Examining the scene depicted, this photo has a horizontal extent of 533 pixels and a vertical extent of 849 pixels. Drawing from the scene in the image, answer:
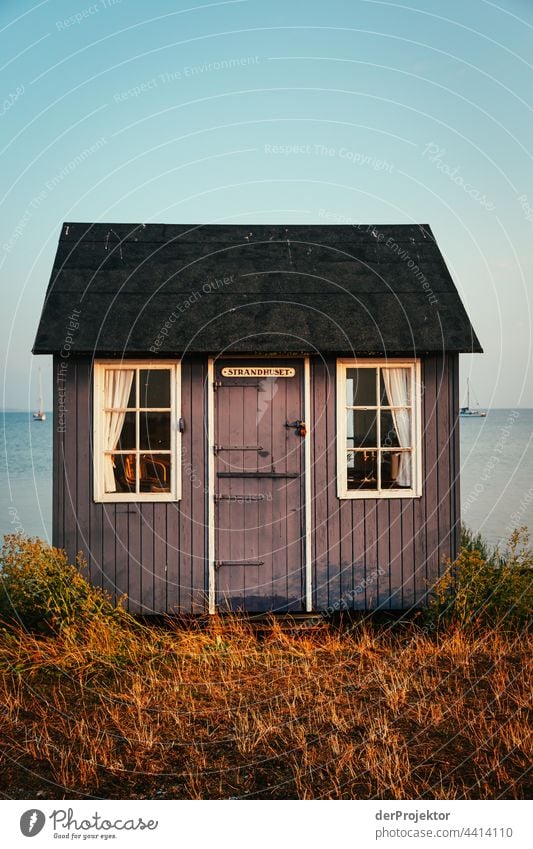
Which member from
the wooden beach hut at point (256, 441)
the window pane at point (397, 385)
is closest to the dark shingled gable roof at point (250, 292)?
the wooden beach hut at point (256, 441)

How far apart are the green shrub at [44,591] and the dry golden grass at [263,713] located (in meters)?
0.16

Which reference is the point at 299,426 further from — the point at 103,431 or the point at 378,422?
the point at 103,431

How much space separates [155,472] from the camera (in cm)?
797

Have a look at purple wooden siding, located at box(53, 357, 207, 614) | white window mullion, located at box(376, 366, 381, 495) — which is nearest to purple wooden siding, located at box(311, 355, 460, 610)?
white window mullion, located at box(376, 366, 381, 495)

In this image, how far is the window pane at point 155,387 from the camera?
26.2 feet

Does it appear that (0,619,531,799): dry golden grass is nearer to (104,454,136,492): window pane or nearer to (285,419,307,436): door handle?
(104,454,136,492): window pane

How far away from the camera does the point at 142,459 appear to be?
7953 millimetres

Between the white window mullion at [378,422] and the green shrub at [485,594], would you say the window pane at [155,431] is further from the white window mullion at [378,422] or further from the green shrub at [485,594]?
the green shrub at [485,594]

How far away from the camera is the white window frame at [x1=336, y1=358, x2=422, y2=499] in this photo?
8008 millimetres

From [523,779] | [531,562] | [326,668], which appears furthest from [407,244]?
[523,779]

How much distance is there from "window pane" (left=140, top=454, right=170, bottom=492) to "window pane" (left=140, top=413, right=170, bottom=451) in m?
0.11

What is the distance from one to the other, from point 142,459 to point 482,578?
376 cm

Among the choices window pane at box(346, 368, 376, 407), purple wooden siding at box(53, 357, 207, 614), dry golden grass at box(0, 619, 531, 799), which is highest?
window pane at box(346, 368, 376, 407)
